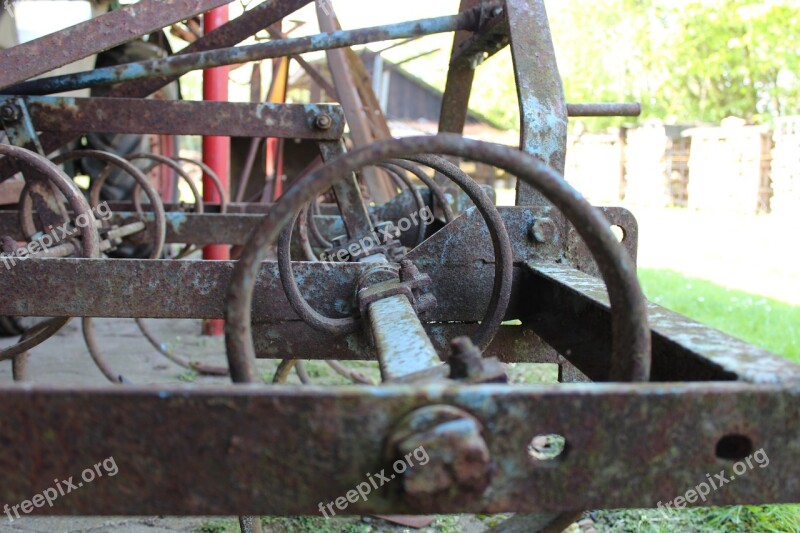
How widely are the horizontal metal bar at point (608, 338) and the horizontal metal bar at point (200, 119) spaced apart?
111 cm

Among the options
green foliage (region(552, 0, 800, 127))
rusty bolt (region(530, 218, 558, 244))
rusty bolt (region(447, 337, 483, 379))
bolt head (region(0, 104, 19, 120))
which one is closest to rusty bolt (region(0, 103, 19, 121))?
bolt head (region(0, 104, 19, 120))

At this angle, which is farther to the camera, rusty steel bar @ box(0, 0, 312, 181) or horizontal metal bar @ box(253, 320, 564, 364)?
rusty steel bar @ box(0, 0, 312, 181)

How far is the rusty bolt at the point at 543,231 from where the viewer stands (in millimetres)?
1734

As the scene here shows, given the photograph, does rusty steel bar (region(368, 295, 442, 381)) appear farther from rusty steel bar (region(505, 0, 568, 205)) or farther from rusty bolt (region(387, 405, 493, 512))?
rusty steel bar (region(505, 0, 568, 205))

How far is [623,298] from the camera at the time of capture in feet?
3.08

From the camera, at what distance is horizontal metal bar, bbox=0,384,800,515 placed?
0.80 metres

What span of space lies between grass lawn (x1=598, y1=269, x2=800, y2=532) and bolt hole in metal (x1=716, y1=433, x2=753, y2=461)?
1711mm

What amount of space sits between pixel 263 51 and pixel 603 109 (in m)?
1.22

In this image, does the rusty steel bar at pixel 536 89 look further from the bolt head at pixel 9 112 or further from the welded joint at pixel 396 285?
the bolt head at pixel 9 112

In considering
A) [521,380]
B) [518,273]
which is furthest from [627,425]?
[521,380]

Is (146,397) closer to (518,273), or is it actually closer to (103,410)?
(103,410)

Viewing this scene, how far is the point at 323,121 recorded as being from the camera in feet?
8.01

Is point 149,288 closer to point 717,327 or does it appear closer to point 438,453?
point 438,453

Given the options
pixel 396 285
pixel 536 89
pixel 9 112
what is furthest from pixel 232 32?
pixel 396 285
